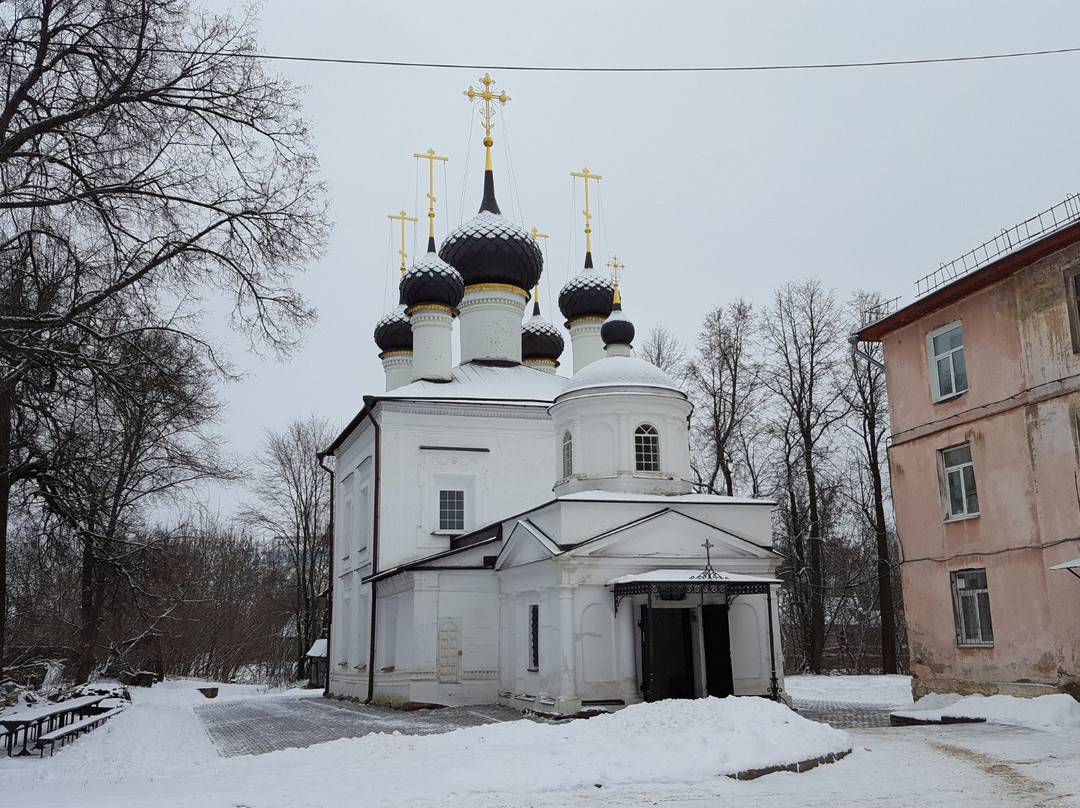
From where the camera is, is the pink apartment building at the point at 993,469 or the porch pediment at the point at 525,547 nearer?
the pink apartment building at the point at 993,469

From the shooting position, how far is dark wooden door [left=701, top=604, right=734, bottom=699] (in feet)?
56.0

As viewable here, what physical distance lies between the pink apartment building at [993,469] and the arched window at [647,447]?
171 inches

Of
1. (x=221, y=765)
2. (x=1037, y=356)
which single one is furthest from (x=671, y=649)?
(x=221, y=765)

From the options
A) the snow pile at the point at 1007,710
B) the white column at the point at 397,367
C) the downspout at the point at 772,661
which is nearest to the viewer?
the snow pile at the point at 1007,710

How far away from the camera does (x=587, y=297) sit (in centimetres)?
2925

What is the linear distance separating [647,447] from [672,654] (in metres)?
4.05

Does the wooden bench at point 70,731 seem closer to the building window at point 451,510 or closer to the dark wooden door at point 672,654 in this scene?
the building window at point 451,510

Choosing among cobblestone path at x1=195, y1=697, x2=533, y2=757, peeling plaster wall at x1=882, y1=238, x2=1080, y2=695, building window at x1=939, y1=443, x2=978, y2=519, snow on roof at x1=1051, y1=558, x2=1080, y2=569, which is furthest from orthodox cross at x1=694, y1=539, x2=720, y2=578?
snow on roof at x1=1051, y1=558, x2=1080, y2=569

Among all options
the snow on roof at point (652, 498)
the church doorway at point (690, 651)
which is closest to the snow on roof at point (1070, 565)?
the church doorway at point (690, 651)

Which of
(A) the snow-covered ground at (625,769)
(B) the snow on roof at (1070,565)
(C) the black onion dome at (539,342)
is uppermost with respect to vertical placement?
(C) the black onion dome at (539,342)

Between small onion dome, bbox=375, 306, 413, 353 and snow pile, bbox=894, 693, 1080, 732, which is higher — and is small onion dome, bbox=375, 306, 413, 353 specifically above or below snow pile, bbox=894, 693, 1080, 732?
above

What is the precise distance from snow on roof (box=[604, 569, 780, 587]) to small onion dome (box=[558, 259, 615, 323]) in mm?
13303

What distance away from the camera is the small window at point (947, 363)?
1612cm

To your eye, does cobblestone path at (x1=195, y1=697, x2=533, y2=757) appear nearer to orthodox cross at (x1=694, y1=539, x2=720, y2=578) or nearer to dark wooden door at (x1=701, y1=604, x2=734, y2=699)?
dark wooden door at (x1=701, y1=604, x2=734, y2=699)
